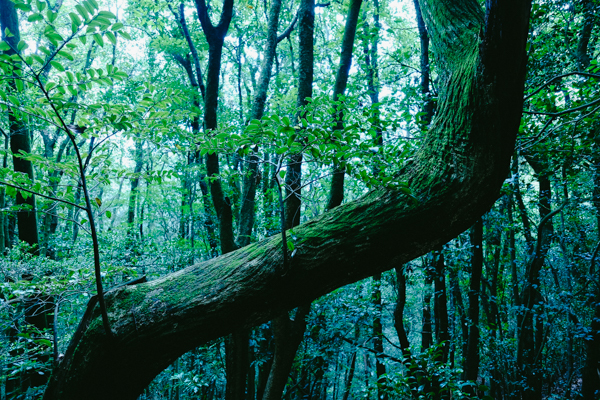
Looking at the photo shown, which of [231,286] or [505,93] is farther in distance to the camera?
[231,286]

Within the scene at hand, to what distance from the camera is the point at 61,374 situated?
78.2 inches

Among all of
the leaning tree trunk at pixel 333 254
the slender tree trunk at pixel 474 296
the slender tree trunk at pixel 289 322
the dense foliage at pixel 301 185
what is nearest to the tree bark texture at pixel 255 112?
the dense foliage at pixel 301 185

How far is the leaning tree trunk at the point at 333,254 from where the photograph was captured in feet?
5.85

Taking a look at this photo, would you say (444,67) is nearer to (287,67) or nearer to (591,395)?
(591,395)

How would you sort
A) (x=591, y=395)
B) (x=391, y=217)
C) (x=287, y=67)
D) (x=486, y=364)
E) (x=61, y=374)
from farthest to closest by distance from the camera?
(x=287, y=67), (x=486, y=364), (x=591, y=395), (x=61, y=374), (x=391, y=217)

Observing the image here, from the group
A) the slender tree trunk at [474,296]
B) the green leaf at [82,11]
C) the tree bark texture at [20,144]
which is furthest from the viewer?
the tree bark texture at [20,144]

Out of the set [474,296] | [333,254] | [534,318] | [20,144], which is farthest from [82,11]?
[534,318]

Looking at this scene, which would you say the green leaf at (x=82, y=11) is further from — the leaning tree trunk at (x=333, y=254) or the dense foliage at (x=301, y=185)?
the leaning tree trunk at (x=333, y=254)

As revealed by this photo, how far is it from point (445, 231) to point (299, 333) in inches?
107

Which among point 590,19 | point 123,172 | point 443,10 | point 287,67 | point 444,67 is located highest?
point 287,67

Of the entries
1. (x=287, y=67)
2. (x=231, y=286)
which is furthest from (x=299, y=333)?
(x=287, y=67)

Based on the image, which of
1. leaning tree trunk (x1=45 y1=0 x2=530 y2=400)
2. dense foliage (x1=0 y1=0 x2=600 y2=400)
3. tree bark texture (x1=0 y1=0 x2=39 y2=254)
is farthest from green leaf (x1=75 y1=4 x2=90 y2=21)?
tree bark texture (x1=0 y1=0 x2=39 y2=254)

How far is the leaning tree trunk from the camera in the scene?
1784 millimetres

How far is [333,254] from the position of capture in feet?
6.26
